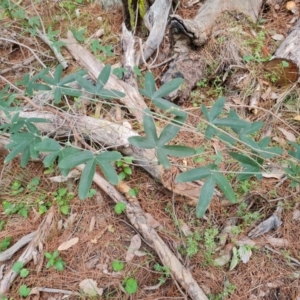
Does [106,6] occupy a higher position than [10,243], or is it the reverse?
[106,6]

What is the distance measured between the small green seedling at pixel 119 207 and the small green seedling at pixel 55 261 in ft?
1.41

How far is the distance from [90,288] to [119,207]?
1.58ft

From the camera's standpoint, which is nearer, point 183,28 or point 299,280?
point 299,280

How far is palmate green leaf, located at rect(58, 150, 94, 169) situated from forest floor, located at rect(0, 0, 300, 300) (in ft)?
1.99

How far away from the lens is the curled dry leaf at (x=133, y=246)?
6.00 ft

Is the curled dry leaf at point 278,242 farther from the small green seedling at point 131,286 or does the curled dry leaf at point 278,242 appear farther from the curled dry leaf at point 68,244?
the curled dry leaf at point 68,244

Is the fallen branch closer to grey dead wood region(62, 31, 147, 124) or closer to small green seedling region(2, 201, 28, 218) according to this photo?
small green seedling region(2, 201, 28, 218)

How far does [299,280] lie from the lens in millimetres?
1673

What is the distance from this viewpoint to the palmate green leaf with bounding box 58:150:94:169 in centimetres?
110

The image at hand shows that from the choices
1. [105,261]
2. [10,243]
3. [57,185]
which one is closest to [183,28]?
[57,185]

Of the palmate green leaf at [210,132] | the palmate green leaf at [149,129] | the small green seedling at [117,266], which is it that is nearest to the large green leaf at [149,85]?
the palmate green leaf at [149,129]

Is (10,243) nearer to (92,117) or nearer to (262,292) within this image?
(92,117)

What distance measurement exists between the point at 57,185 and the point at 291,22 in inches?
99.6

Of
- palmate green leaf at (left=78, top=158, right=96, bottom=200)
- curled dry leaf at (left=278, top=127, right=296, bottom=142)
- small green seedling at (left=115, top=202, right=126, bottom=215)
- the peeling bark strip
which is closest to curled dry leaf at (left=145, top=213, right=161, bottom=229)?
the peeling bark strip
